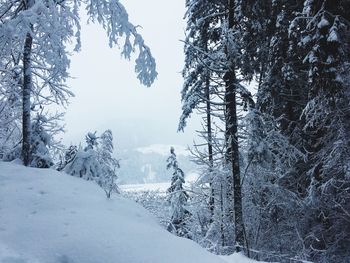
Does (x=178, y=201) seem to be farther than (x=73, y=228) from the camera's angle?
Answer: Yes

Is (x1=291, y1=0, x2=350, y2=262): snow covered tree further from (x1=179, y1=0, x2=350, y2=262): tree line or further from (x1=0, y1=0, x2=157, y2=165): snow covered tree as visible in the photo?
(x1=0, y1=0, x2=157, y2=165): snow covered tree

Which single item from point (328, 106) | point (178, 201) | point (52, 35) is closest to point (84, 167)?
point (52, 35)

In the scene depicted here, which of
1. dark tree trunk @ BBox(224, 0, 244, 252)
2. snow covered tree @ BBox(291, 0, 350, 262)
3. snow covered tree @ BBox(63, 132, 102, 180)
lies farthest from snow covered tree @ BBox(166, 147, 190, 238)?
snow covered tree @ BBox(63, 132, 102, 180)

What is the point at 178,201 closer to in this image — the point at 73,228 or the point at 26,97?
the point at 26,97

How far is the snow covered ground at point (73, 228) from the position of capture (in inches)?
147

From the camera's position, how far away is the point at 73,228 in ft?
13.6

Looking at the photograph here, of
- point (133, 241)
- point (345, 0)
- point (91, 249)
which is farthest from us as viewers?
point (345, 0)

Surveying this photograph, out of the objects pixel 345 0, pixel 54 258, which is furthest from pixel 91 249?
pixel 345 0

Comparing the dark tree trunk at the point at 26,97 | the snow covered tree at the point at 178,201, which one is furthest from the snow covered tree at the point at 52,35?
the snow covered tree at the point at 178,201

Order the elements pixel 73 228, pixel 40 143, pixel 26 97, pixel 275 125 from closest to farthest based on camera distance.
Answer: pixel 73 228, pixel 26 97, pixel 40 143, pixel 275 125

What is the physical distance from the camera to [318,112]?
8828 millimetres

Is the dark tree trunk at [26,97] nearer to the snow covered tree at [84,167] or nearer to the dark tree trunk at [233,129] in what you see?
the snow covered tree at [84,167]

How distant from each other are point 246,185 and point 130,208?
7.37m

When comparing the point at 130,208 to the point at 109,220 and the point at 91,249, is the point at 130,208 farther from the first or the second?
the point at 91,249
